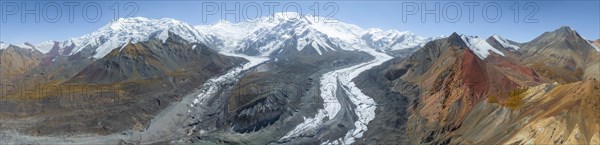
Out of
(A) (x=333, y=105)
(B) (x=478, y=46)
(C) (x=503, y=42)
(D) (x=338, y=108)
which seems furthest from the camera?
(C) (x=503, y=42)

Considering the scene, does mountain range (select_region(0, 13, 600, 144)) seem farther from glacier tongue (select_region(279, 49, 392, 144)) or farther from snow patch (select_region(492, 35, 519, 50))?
snow patch (select_region(492, 35, 519, 50))

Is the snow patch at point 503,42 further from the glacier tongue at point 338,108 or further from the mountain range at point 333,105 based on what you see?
the glacier tongue at point 338,108

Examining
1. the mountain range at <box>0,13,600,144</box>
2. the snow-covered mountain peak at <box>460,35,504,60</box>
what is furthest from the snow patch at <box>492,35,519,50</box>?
the mountain range at <box>0,13,600,144</box>

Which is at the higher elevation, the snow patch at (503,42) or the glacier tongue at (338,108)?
the snow patch at (503,42)

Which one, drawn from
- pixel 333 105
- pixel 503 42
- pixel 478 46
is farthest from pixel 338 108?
pixel 503 42

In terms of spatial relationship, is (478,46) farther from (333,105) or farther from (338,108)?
(338,108)

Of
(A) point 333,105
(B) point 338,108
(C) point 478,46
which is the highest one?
(C) point 478,46

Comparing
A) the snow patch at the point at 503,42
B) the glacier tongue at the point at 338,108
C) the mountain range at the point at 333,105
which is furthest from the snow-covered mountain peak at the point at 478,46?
the glacier tongue at the point at 338,108

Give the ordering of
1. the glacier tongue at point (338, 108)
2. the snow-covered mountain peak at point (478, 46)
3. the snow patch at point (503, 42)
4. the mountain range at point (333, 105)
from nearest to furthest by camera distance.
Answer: the mountain range at point (333, 105) < the glacier tongue at point (338, 108) < the snow-covered mountain peak at point (478, 46) < the snow patch at point (503, 42)

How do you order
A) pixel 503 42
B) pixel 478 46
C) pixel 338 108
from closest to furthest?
1. pixel 338 108
2. pixel 478 46
3. pixel 503 42
